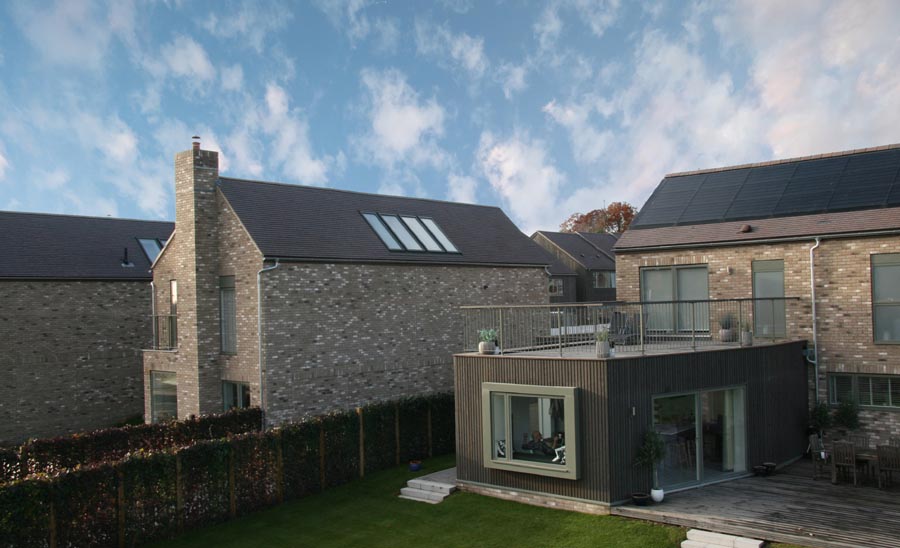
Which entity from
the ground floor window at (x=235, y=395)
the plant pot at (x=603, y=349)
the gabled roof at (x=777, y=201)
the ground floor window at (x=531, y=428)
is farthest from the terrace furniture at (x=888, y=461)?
the ground floor window at (x=235, y=395)

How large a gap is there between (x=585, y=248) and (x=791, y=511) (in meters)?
34.7

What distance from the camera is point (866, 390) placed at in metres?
→ 15.8

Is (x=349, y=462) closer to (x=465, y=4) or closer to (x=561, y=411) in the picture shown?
(x=561, y=411)

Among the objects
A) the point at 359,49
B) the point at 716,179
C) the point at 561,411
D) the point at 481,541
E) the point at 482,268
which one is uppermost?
the point at 359,49

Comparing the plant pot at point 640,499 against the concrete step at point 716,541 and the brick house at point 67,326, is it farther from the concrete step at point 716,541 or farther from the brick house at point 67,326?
the brick house at point 67,326

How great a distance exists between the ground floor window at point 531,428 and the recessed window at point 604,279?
31307mm

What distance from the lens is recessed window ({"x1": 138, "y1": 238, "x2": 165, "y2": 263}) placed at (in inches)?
1072

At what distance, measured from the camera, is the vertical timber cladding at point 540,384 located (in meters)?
12.3

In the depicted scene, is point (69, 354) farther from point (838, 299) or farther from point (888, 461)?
point (888, 461)

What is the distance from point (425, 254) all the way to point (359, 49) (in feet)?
22.5

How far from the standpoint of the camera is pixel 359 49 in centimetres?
2225

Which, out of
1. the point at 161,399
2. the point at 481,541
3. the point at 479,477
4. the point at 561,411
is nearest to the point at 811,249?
the point at 561,411

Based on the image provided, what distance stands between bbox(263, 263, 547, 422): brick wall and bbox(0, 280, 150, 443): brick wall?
10.3 meters

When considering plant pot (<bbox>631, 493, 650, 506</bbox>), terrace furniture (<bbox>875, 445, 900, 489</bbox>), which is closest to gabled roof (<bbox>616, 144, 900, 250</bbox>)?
terrace furniture (<bbox>875, 445, 900, 489</bbox>)
